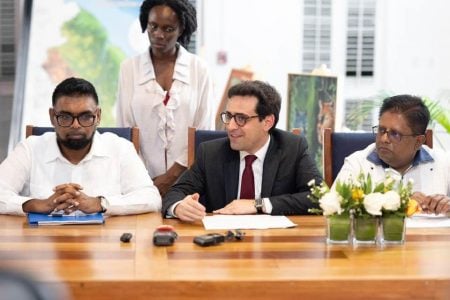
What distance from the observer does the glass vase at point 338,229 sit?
88.6 inches

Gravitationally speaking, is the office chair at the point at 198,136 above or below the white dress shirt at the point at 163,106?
below

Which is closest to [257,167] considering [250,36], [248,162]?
[248,162]

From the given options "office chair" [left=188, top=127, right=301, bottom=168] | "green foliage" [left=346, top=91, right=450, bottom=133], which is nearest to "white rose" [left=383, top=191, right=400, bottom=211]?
"office chair" [left=188, top=127, right=301, bottom=168]

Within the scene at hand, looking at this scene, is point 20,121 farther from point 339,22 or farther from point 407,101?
point 407,101

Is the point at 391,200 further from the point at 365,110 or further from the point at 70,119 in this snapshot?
the point at 365,110

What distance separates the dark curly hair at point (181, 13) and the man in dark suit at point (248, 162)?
0.59 meters

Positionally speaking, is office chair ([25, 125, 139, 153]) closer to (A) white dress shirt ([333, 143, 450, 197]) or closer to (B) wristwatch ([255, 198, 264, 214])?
(B) wristwatch ([255, 198, 264, 214])

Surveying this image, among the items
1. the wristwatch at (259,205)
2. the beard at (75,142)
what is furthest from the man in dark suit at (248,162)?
the beard at (75,142)

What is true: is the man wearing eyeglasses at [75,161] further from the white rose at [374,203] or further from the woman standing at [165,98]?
the white rose at [374,203]

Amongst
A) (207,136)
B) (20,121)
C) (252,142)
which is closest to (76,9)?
(20,121)

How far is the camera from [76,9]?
5.05 meters

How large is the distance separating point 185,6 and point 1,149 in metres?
2.17

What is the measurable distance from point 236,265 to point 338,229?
0.42 metres

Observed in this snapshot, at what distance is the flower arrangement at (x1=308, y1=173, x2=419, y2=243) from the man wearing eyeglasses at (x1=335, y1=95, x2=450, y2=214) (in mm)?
693
